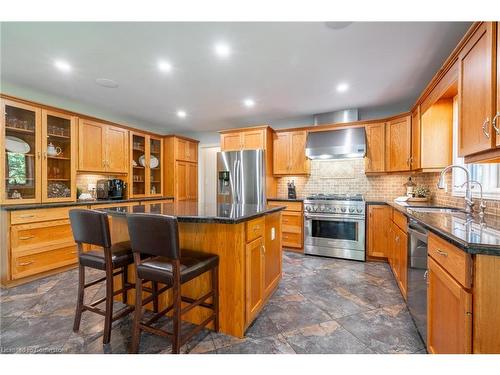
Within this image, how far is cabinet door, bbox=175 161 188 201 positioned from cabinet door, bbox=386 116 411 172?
409cm

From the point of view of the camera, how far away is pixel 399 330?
1.77 m

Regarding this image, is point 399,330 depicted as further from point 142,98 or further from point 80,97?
point 80,97

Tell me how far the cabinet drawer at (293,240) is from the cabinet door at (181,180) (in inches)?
101

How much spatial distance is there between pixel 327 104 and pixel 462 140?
2.32 metres

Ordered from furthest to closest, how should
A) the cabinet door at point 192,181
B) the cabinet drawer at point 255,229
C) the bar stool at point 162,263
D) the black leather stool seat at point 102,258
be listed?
the cabinet door at point 192,181
the cabinet drawer at point 255,229
the black leather stool seat at point 102,258
the bar stool at point 162,263

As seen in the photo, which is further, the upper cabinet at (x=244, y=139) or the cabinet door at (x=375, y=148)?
the upper cabinet at (x=244, y=139)

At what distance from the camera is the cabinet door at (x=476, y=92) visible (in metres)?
1.37

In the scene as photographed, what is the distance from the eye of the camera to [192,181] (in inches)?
217

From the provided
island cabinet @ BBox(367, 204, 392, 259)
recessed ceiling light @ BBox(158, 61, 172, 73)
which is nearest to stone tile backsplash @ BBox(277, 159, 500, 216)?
island cabinet @ BBox(367, 204, 392, 259)

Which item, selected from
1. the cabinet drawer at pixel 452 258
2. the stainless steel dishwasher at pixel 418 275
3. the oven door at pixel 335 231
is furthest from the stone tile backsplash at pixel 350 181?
the cabinet drawer at pixel 452 258

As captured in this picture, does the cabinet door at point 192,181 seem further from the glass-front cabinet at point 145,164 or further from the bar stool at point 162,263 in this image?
the bar stool at point 162,263

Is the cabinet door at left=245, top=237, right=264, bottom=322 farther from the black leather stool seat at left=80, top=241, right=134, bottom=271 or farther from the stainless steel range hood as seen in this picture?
the stainless steel range hood

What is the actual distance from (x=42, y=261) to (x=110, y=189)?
1424 mm
